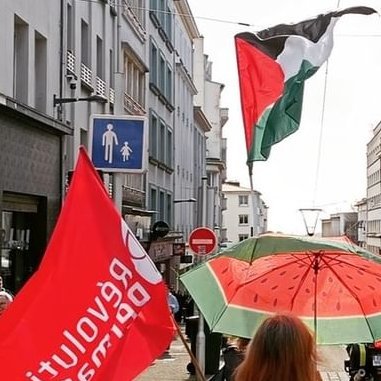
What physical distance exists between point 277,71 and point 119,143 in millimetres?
2594

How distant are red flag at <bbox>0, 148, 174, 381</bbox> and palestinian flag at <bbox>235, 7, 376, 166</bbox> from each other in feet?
11.8

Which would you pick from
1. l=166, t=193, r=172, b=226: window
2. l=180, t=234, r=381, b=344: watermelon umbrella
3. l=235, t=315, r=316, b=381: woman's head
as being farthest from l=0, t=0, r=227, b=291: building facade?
l=235, t=315, r=316, b=381: woman's head

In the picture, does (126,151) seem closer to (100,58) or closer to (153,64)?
(100,58)

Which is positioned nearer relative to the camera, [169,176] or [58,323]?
[58,323]

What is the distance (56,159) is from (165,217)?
2283 cm

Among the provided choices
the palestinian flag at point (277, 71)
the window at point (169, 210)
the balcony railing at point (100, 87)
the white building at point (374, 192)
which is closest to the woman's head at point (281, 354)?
the palestinian flag at point (277, 71)

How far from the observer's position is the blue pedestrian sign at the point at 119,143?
11.2 metres

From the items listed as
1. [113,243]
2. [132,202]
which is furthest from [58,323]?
[132,202]

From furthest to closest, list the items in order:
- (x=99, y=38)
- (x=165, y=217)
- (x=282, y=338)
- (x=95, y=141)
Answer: (x=165, y=217) < (x=99, y=38) < (x=95, y=141) < (x=282, y=338)

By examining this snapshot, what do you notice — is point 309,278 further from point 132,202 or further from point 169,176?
point 169,176

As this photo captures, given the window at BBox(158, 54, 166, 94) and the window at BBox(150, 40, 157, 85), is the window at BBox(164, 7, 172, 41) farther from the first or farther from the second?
the window at BBox(150, 40, 157, 85)

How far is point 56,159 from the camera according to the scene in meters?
20.4

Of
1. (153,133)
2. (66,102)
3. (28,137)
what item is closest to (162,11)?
(153,133)

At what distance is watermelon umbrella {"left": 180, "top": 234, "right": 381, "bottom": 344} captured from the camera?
6344 mm
